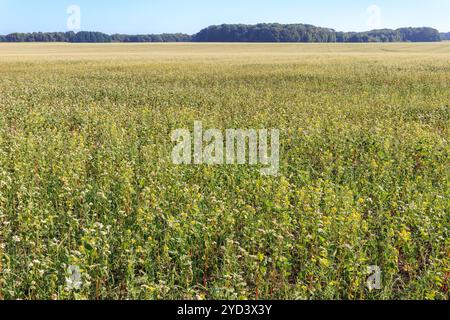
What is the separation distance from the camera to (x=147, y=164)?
7664 millimetres

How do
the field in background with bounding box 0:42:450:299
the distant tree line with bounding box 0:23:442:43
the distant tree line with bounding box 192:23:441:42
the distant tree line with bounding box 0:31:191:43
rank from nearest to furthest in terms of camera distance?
the field in background with bounding box 0:42:450:299 → the distant tree line with bounding box 192:23:441:42 → the distant tree line with bounding box 0:23:442:43 → the distant tree line with bounding box 0:31:191:43

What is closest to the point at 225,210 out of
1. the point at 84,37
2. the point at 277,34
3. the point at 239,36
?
the point at 277,34

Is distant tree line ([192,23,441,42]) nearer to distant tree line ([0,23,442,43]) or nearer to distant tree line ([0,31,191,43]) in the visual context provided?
distant tree line ([0,23,442,43])

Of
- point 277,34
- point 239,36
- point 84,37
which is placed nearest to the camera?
point 277,34

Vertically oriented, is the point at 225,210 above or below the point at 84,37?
below

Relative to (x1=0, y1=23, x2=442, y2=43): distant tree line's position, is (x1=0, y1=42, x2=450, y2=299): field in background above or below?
below

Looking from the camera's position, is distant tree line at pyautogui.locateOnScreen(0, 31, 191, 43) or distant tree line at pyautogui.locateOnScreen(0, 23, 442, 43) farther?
distant tree line at pyautogui.locateOnScreen(0, 31, 191, 43)

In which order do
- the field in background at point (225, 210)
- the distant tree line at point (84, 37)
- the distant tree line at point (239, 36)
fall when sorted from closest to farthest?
1. the field in background at point (225, 210)
2. the distant tree line at point (239, 36)
3. the distant tree line at point (84, 37)

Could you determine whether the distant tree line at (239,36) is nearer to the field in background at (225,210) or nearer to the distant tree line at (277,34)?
the distant tree line at (277,34)

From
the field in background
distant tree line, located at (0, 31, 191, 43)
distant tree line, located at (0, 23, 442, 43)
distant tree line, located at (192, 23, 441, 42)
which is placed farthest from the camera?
distant tree line, located at (0, 31, 191, 43)

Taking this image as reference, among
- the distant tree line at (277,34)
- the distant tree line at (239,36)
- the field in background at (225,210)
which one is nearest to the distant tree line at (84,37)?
the distant tree line at (239,36)

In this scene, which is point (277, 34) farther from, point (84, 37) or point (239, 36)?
point (84, 37)

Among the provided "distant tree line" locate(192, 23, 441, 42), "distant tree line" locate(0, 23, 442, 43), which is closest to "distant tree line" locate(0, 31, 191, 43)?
"distant tree line" locate(0, 23, 442, 43)
